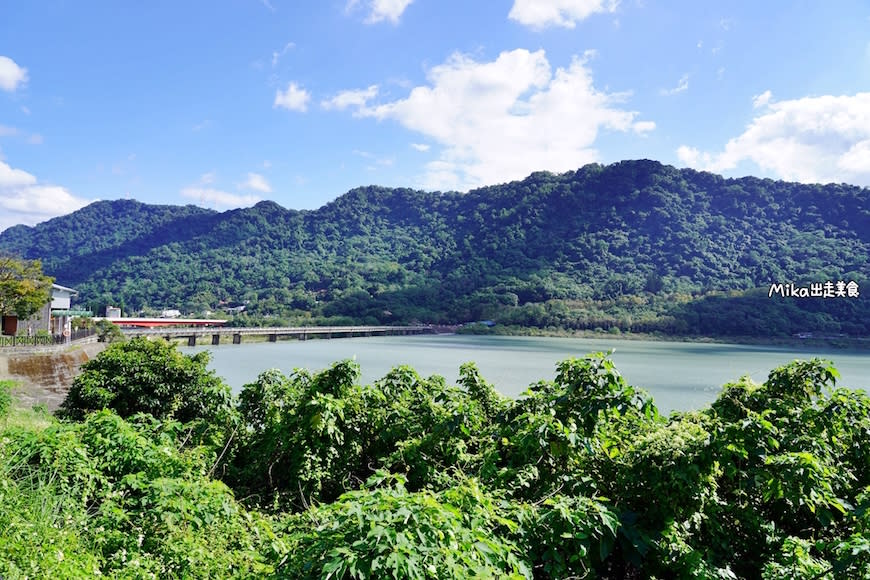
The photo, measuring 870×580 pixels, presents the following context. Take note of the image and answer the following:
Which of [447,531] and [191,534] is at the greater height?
[447,531]

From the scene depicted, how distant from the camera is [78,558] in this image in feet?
9.21

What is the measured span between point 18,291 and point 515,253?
95.5 meters

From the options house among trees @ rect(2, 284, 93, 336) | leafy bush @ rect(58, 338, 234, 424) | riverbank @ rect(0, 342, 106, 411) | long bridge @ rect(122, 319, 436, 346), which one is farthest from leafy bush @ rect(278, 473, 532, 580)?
long bridge @ rect(122, 319, 436, 346)

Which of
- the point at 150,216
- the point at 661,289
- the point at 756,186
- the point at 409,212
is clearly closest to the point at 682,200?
the point at 756,186

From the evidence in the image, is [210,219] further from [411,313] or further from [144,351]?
[144,351]

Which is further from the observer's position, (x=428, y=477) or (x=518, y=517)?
(x=428, y=477)

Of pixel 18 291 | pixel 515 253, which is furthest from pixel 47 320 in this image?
pixel 515 253

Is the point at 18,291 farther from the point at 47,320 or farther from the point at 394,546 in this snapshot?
the point at 394,546

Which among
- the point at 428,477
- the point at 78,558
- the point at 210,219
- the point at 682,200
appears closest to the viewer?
the point at 78,558

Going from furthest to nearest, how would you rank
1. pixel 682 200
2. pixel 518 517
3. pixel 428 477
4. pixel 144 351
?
pixel 682 200 → pixel 144 351 → pixel 428 477 → pixel 518 517

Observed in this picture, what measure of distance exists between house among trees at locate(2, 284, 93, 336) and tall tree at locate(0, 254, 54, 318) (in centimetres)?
156

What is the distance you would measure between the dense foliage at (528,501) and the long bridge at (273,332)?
4540cm

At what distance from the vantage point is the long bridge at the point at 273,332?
50.6 meters

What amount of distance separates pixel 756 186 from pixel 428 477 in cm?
12697
